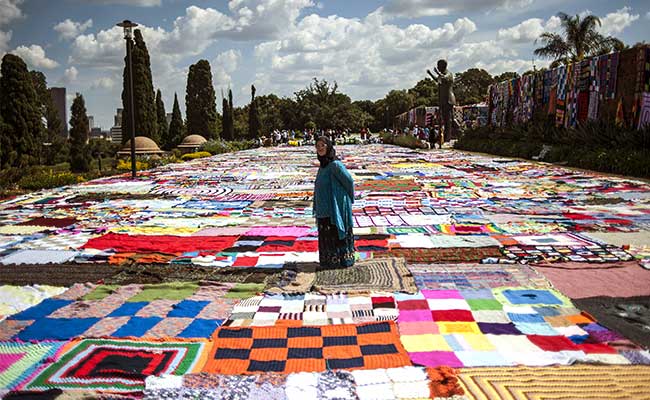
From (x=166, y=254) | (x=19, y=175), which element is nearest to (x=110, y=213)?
(x=166, y=254)

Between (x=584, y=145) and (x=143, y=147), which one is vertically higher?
(x=584, y=145)

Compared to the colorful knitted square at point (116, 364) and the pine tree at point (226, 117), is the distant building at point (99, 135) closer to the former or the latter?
the pine tree at point (226, 117)

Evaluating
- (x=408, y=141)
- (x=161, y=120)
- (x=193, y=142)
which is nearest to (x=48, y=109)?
(x=161, y=120)

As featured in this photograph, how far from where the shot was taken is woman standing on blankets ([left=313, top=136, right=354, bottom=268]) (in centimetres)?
548

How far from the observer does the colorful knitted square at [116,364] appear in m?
3.29

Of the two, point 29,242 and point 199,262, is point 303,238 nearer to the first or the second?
point 199,262

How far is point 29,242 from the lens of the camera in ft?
24.3

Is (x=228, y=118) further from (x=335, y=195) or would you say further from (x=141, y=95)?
(x=335, y=195)

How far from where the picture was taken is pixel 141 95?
30953mm

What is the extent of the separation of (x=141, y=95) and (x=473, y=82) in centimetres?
5254

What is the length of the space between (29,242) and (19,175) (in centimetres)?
839

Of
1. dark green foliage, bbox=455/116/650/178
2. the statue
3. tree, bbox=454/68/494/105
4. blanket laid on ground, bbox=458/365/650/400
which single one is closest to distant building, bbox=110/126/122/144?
the statue

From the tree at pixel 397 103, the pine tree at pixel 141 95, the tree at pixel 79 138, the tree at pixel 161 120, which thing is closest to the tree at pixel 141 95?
the pine tree at pixel 141 95

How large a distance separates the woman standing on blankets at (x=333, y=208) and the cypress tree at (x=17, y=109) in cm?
2379
